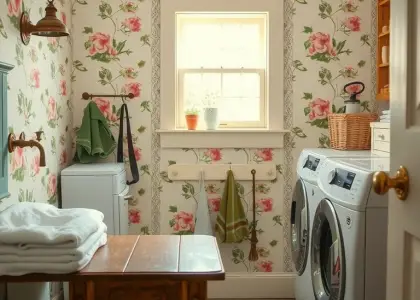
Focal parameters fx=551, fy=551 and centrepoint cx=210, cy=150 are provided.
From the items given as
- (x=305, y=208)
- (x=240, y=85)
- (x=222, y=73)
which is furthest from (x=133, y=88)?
(x=305, y=208)

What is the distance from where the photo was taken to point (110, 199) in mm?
3139

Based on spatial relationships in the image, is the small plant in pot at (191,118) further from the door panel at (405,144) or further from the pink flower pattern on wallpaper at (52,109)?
the door panel at (405,144)

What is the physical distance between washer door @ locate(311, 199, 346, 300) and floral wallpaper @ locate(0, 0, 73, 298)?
1.36m

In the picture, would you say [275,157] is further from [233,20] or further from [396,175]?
[396,175]

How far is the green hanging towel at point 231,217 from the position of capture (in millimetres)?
3510

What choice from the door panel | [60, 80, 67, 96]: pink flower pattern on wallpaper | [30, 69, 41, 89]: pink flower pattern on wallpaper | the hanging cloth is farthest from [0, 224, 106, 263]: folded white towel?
the hanging cloth

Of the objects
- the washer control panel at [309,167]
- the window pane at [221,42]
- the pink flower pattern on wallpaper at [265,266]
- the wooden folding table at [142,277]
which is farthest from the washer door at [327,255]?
the window pane at [221,42]

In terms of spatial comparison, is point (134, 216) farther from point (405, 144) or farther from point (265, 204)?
point (405, 144)

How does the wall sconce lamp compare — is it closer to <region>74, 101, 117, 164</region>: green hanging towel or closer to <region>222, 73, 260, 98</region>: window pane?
<region>74, 101, 117, 164</region>: green hanging towel

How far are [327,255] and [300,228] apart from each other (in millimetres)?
463

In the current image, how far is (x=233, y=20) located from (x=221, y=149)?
0.88 metres

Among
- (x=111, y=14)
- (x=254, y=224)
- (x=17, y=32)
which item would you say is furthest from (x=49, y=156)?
(x=254, y=224)

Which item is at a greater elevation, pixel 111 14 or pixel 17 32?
pixel 111 14

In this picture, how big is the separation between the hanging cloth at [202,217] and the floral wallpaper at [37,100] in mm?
881
